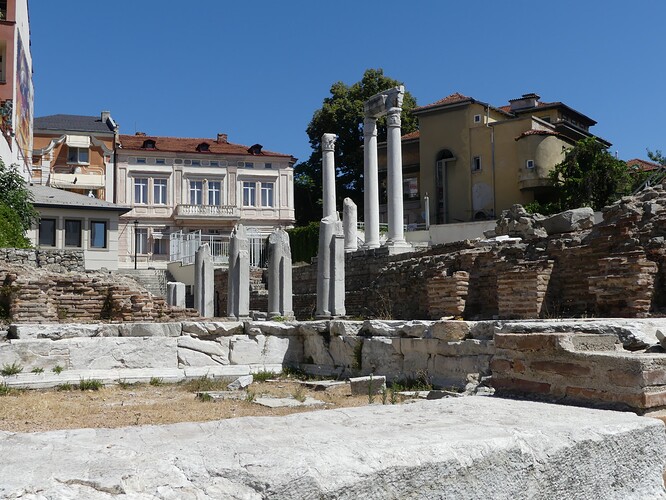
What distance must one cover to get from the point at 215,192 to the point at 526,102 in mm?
21687

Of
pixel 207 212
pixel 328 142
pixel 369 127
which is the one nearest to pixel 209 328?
pixel 369 127

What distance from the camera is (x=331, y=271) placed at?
1570 cm

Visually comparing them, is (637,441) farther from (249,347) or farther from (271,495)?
(249,347)

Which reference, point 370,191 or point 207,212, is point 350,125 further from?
point 370,191

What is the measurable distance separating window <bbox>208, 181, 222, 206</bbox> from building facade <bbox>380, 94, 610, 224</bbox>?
42.4 ft

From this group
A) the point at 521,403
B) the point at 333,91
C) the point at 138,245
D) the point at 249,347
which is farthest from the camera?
the point at 333,91

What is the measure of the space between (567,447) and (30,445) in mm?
2380

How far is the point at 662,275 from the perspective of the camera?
1221 cm

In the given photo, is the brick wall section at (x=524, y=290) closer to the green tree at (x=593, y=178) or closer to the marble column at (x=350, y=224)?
the marble column at (x=350, y=224)

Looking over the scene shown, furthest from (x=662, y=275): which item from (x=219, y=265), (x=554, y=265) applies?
(x=219, y=265)

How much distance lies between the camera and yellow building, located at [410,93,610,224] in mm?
39812

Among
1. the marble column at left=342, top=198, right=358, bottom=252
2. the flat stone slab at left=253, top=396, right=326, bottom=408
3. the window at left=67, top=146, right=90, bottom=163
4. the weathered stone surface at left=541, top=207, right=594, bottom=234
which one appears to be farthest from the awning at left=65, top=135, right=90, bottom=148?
the flat stone slab at left=253, top=396, right=326, bottom=408

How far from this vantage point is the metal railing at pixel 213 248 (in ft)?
107

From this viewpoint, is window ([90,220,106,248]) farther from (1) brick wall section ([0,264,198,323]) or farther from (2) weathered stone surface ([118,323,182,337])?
(2) weathered stone surface ([118,323,182,337])
